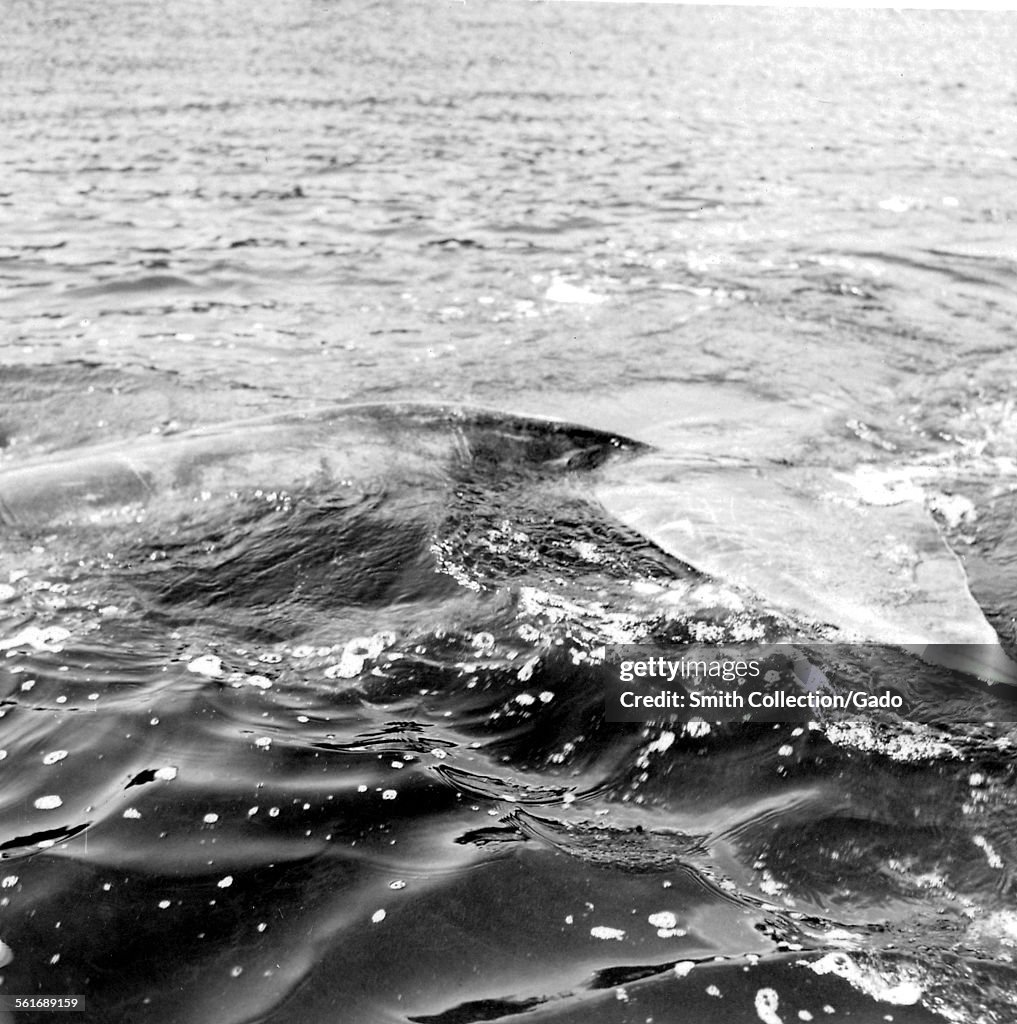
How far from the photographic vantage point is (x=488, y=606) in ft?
17.8

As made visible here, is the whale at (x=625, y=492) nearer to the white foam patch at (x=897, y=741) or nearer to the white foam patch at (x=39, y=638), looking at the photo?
the white foam patch at (x=897, y=741)

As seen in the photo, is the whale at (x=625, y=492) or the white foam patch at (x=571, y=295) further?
the white foam patch at (x=571, y=295)

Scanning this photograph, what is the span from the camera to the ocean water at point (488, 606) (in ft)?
11.2

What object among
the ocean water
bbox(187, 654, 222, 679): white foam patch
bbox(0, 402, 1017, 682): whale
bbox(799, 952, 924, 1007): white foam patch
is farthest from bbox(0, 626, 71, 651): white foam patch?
bbox(799, 952, 924, 1007): white foam patch

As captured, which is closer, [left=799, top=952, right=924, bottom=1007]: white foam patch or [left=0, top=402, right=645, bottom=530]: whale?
[left=799, top=952, right=924, bottom=1007]: white foam patch

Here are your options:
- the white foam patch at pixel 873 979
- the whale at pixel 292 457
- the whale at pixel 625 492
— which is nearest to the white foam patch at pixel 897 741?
the whale at pixel 625 492

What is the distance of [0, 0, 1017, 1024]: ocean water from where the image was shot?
11.2ft

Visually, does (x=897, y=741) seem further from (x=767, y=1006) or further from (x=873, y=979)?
(x=767, y=1006)

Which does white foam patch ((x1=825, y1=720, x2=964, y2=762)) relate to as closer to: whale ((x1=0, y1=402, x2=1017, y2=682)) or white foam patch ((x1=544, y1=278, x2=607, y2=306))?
whale ((x1=0, y1=402, x2=1017, y2=682))

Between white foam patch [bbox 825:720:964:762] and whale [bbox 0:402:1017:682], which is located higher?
whale [bbox 0:402:1017:682]

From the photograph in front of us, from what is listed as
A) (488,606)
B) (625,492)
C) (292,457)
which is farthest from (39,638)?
(625,492)

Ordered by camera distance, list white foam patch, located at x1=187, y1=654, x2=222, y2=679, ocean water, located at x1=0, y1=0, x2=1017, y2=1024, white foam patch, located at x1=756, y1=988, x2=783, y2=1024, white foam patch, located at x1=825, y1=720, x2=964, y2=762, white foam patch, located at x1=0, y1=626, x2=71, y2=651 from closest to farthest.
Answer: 1. white foam patch, located at x1=756, y1=988, x2=783, y2=1024
2. ocean water, located at x1=0, y1=0, x2=1017, y2=1024
3. white foam patch, located at x1=825, y1=720, x2=964, y2=762
4. white foam patch, located at x1=187, y1=654, x2=222, y2=679
5. white foam patch, located at x1=0, y1=626, x2=71, y2=651

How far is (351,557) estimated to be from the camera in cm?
597

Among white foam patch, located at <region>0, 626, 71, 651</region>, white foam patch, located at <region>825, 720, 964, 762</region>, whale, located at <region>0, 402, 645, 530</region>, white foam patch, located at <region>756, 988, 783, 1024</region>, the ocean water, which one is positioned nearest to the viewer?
white foam patch, located at <region>756, 988, 783, 1024</region>
